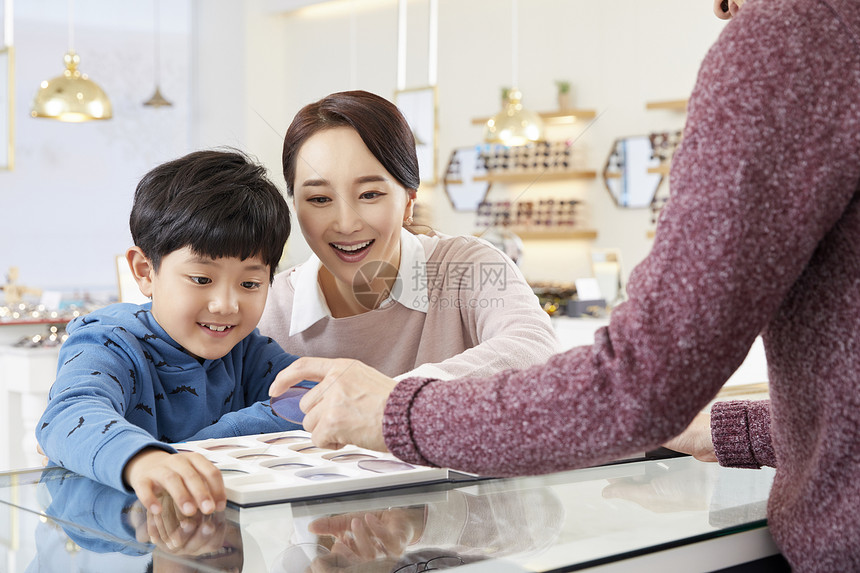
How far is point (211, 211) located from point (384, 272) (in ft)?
0.85

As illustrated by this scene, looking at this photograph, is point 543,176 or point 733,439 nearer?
point 733,439

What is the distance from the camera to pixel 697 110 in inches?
23.4

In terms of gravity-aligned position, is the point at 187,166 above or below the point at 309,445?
above

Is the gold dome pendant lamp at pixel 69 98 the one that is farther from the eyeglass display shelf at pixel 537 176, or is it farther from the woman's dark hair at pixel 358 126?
the woman's dark hair at pixel 358 126

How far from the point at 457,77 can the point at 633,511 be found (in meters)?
6.05

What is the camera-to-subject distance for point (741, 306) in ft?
1.89

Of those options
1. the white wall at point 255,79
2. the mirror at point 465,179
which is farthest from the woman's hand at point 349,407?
the mirror at point 465,179

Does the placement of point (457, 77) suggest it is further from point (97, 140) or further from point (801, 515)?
point (801, 515)

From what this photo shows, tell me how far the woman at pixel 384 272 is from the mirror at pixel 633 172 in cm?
445

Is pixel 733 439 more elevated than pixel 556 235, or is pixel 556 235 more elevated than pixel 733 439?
pixel 556 235

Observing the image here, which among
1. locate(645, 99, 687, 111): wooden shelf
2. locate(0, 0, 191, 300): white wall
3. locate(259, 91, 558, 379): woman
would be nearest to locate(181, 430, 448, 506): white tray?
locate(259, 91, 558, 379): woman

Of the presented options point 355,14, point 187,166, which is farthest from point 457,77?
point 187,166

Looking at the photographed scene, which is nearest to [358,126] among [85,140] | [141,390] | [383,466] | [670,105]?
[141,390]

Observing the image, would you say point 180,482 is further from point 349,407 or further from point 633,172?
point 633,172
